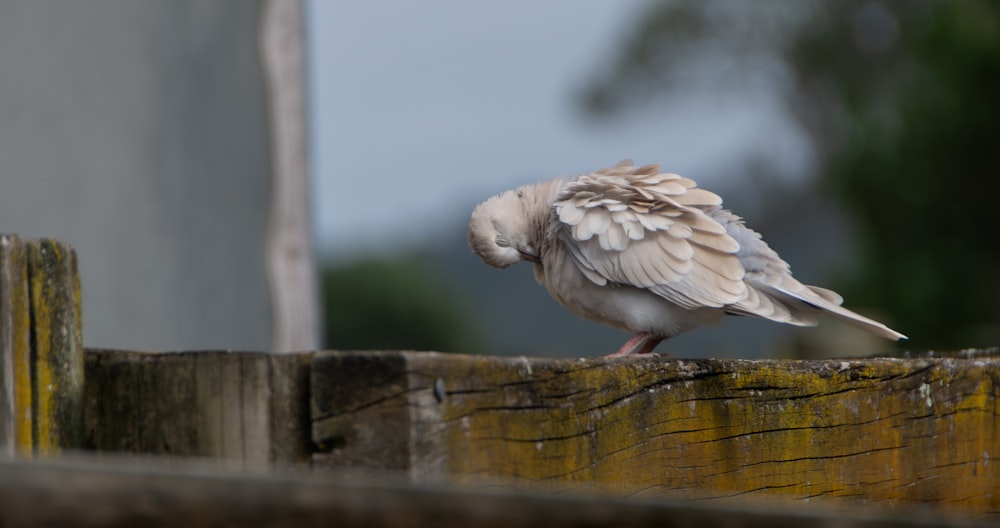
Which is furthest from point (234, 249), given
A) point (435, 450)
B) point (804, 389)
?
point (435, 450)

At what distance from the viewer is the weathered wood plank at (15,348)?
3.80 ft

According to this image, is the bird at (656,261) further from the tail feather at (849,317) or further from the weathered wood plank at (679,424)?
the weathered wood plank at (679,424)

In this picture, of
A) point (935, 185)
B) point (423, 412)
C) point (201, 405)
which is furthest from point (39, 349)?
point (935, 185)

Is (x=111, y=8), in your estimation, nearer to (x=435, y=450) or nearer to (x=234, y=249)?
(x=234, y=249)

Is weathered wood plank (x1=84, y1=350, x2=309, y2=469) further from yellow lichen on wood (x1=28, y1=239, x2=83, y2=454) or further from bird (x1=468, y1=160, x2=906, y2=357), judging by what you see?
bird (x1=468, y1=160, x2=906, y2=357)

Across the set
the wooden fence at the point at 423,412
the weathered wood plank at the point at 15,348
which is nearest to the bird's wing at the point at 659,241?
the wooden fence at the point at 423,412

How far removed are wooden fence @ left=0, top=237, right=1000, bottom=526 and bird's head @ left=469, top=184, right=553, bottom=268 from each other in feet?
6.20

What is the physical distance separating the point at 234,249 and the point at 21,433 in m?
4.48

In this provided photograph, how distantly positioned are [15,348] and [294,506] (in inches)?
21.0

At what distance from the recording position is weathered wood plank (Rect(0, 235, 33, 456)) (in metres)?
1.16

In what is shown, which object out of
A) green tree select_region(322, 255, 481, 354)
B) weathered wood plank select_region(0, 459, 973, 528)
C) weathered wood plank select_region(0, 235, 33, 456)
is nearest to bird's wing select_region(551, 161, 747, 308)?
weathered wood plank select_region(0, 235, 33, 456)

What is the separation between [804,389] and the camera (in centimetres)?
175

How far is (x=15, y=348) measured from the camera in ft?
3.89

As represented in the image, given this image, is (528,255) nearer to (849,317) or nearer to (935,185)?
(849,317)
